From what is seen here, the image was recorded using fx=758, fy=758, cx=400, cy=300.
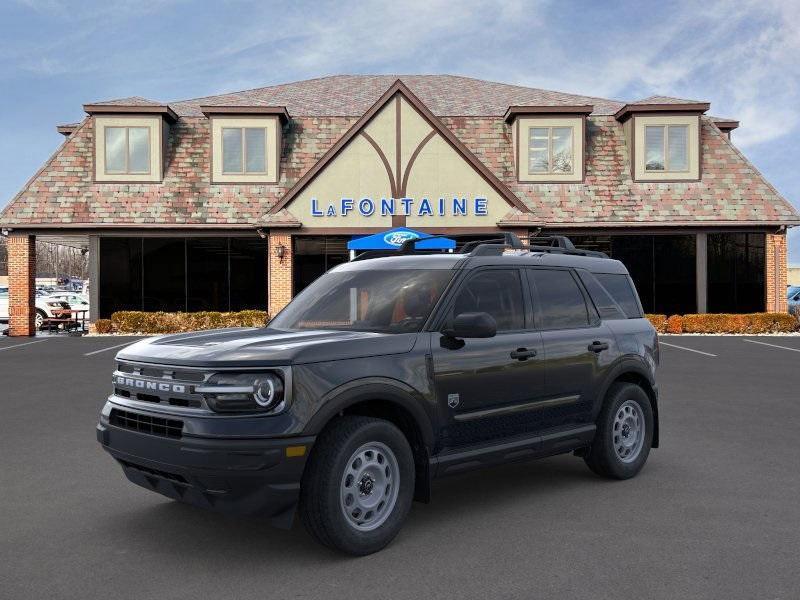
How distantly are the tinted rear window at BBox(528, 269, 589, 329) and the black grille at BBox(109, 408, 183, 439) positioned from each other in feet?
9.55

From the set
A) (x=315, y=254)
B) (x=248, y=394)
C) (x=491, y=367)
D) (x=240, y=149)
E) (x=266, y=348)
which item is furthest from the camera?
(x=240, y=149)

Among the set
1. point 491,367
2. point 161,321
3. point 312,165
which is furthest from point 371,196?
point 491,367

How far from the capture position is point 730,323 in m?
23.9

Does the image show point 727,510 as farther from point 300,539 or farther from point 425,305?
point 300,539

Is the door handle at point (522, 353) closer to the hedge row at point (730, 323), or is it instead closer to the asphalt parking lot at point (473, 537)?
the asphalt parking lot at point (473, 537)

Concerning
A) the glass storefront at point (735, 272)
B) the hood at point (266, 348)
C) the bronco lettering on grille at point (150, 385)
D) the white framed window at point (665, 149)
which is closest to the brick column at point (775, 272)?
the glass storefront at point (735, 272)

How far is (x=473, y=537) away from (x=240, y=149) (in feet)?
70.3

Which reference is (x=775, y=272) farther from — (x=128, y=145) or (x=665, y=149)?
(x=128, y=145)

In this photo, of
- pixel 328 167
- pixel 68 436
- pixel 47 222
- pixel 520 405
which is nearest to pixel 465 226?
pixel 328 167

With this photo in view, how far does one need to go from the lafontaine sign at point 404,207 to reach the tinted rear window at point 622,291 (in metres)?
16.2

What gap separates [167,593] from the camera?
13.3 ft

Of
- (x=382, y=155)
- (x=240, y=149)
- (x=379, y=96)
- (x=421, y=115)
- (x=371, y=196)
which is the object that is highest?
(x=379, y=96)

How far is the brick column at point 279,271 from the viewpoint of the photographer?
918 inches

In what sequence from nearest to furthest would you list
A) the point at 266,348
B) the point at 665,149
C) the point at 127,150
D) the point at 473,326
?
the point at 266,348 → the point at 473,326 → the point at 127,150 → the point at 665,149
